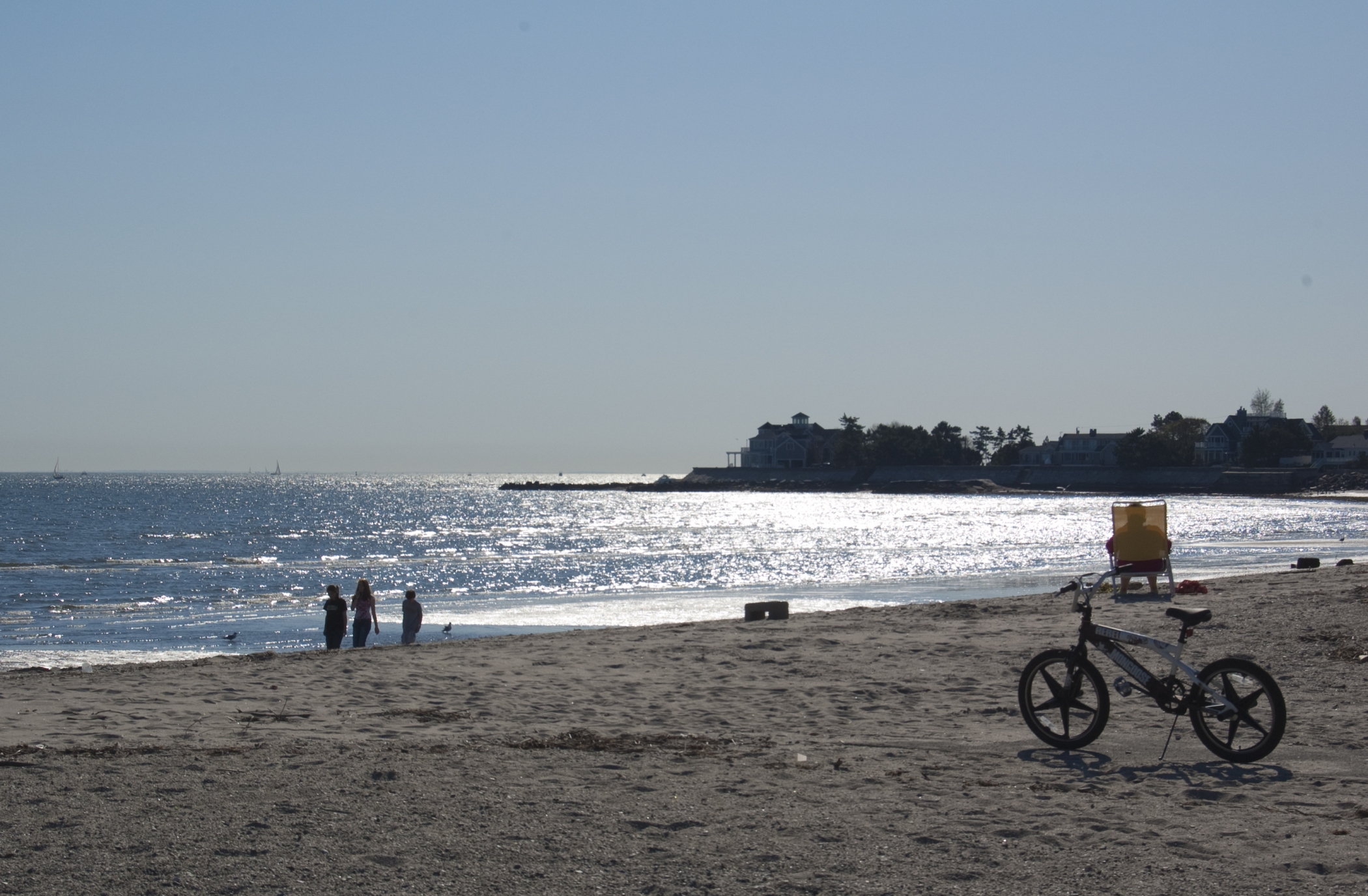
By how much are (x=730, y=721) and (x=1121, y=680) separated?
3.60 m

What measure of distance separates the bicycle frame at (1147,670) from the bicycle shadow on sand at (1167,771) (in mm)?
397

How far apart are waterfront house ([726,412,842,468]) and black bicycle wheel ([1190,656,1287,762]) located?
18456 centimetres

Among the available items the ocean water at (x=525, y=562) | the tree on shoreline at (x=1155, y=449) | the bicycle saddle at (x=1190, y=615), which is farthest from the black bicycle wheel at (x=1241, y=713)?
the tree on shoreline at (x=1155, y=449)

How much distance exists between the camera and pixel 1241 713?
26.2ft

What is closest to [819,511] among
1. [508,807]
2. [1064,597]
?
[1064,597]

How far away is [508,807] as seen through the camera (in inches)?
270

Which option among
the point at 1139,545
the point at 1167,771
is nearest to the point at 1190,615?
the point at 1167,771

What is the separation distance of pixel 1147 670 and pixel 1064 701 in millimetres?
655

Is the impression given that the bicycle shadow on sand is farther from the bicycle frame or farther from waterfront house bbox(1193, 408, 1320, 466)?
waterfront house bbox(1193, 408, 1320, 466)

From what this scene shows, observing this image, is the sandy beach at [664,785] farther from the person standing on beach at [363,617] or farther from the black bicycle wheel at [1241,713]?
the person standing on beach at [363,617]

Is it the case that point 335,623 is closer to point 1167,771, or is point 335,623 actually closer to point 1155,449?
point 1167,771

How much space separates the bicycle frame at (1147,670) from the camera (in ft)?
26.3

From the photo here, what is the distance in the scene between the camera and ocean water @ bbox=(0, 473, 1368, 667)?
30.0 metres

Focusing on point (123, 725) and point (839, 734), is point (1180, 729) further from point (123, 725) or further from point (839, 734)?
point (123, 725)
